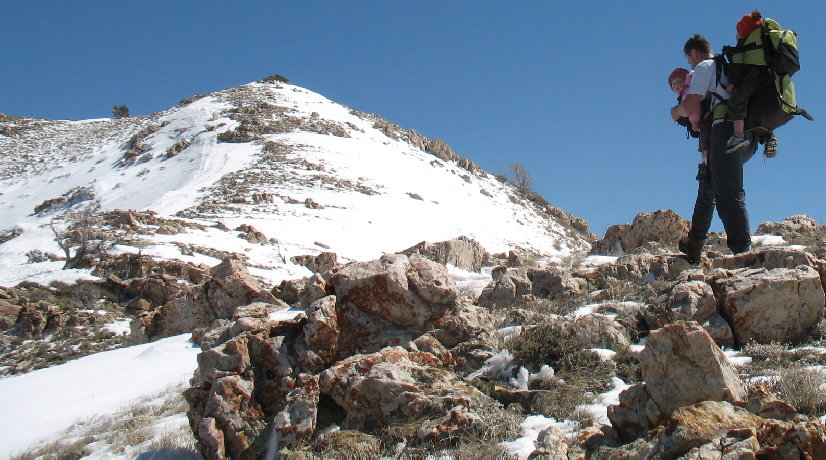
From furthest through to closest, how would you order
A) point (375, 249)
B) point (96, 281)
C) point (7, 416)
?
point (375, 249) < point (96, 281) < point (7, 416)

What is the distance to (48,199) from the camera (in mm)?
32531

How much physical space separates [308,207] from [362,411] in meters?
23.7

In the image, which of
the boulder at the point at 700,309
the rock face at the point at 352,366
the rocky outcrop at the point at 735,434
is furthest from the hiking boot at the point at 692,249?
the rocky outcrop at the point at 735,434

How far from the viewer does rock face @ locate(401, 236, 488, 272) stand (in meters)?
13.4

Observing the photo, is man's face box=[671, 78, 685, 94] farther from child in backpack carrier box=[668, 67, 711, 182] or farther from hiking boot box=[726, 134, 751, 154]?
Result: hiking boot box=[726, 134, 751, 154]

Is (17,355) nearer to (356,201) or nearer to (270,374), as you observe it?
(270,374)

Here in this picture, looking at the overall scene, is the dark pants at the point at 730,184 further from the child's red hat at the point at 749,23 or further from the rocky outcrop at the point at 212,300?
the rocky outcrop at the point at 212,300

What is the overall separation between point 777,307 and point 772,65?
1.84 meters

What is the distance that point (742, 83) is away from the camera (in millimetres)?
4402

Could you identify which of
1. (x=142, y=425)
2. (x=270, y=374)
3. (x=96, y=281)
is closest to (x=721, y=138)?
(x=270, y=374)

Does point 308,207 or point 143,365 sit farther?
point 308,207

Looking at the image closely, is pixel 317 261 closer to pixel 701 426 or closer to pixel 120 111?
pixel 701 426

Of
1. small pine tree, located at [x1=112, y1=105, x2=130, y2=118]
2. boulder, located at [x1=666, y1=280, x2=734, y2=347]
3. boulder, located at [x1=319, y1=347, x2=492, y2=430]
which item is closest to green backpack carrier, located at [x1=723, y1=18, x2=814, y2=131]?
boulder, located at [x1=666, y1=280, x2=734, y2=347]

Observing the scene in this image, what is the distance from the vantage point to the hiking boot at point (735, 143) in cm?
451
